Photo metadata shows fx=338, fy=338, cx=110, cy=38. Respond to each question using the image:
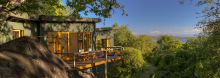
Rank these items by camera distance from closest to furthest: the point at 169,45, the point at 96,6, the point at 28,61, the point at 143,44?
the point at 28,61, the point at 96,6, the point at 169,45, the point at 143,44

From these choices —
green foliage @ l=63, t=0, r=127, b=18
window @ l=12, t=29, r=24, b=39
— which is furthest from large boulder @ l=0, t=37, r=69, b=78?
window @ l=12, t=29, r=24, b=39

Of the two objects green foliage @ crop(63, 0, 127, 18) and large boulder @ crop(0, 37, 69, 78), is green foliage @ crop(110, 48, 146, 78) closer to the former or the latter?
green foliage @ crop(63, 0, 127, 18)

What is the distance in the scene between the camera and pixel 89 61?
19.5 metres

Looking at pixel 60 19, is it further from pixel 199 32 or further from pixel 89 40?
pixel 199 32

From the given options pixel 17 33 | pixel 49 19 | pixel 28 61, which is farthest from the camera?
pixel 49 19

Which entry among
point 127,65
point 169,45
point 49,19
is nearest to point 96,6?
point 49,19

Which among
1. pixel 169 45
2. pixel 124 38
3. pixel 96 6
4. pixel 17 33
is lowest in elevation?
pixel 169 45

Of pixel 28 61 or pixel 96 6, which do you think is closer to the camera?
pixel 28 61

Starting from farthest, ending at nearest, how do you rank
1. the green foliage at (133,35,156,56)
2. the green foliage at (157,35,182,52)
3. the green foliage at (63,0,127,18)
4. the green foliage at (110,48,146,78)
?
the green foliage at (133,35,156,56)
the green foliage at (157,35,182,52)
the green foliage at (110,48,146,78)
the green foliage at (63,0,127,18)

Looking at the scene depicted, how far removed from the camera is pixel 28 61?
322 inches

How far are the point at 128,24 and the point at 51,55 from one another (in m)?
40.5

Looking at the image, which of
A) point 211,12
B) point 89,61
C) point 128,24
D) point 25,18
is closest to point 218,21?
point 211,12

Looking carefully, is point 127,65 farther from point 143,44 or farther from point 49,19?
point 143,44

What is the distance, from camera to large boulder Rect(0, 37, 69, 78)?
7.47m
